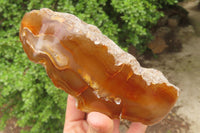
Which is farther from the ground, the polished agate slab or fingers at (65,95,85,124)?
the polished agate slab

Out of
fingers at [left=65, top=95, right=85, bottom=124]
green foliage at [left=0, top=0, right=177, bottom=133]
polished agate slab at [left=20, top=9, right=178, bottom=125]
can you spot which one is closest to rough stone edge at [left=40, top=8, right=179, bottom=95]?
polished agate slab at [left=20, top=9, right=178, bottom=125]

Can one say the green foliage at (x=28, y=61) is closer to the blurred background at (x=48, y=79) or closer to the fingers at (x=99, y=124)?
the blurred background at (x=48, y=79)

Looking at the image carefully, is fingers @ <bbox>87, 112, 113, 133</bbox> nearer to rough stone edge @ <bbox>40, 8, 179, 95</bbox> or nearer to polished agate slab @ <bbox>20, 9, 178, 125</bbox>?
polished agate slab @ <bbox>20, 9, 178, 125</bbox>

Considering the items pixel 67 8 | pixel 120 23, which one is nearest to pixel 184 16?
pixel 120 23

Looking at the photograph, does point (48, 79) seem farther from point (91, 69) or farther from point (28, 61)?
point (91, 69)

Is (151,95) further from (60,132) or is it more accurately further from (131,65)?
(60,132)

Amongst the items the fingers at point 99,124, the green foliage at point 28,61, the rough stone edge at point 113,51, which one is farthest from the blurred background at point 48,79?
the fingers at point 99,124
